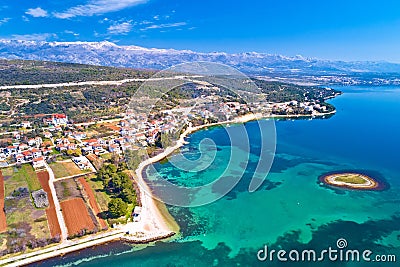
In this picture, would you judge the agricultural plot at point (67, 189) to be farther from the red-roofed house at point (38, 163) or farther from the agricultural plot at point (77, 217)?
the red-roofed house at point (38, 163)

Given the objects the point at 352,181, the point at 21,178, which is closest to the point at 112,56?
the point at 21,178

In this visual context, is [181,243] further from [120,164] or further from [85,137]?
[85,137]

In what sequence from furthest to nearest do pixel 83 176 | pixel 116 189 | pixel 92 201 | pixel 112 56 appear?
pixel 112 56 < pixel 83 176 < pixel 116 189 < pixel 92 201

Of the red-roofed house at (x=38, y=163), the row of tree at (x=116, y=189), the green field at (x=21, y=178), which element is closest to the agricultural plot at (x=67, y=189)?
the green field at (x=21, y=178)

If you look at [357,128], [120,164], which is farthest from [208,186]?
[357,128]

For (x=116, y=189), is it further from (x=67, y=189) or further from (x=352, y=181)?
(x=352, y=181)

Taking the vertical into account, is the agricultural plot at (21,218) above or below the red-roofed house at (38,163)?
below
